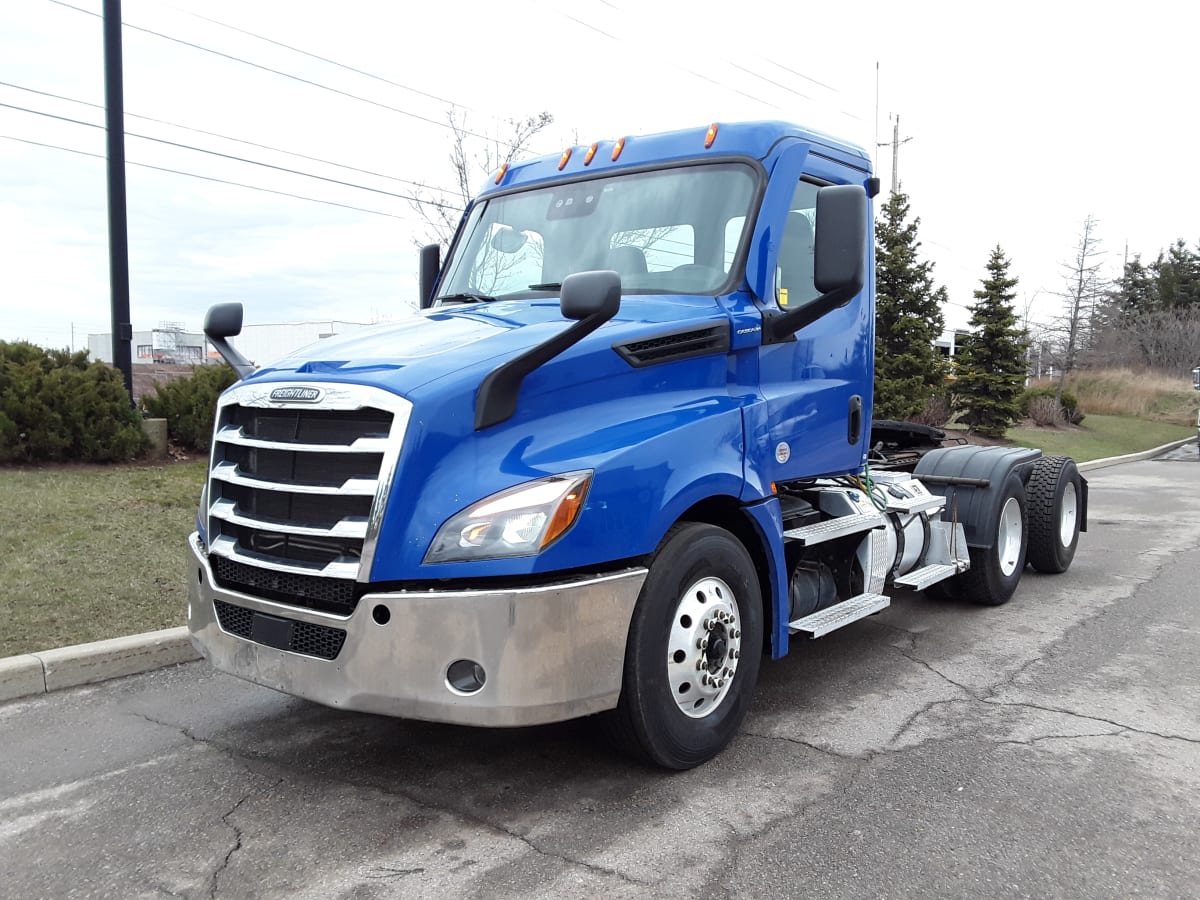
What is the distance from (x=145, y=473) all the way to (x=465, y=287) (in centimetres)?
667

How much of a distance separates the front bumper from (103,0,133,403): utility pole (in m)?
9.24

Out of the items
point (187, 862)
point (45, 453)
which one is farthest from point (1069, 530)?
point (45, 453)

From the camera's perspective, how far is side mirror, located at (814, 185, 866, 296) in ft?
14.1

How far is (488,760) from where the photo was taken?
4.18m

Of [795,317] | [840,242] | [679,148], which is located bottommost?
[795,317]

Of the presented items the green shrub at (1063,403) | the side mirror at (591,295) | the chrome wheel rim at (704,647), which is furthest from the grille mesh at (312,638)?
the green shrub at (1063,403)

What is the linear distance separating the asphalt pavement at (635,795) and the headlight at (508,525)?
1032 mm

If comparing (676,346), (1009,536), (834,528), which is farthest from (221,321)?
(1009,536)

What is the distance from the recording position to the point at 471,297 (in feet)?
16.9

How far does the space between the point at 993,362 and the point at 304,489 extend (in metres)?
26.7

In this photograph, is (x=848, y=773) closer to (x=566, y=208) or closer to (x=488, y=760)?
(x=488, y=760)

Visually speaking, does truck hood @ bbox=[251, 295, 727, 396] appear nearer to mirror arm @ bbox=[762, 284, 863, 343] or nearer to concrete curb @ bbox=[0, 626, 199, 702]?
mirror arm @ bbox=[762, 284, 863, 343]

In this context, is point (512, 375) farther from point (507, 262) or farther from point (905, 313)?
point (905, 313)

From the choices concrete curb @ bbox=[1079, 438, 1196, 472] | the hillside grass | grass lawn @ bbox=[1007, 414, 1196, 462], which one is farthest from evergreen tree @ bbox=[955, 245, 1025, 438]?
the hillside grass
